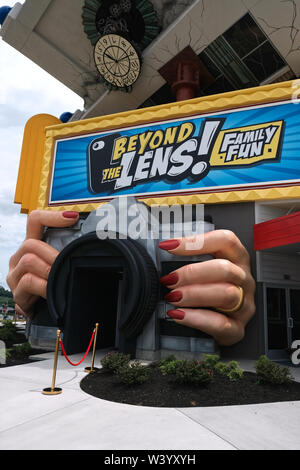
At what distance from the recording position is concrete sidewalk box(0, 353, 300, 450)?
157 inches

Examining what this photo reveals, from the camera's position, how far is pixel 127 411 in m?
5.32

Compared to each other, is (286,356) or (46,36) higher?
(46,36)

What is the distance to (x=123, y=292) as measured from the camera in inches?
387

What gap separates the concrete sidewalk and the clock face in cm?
1508

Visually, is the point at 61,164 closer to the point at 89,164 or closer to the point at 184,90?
the point at 89,164

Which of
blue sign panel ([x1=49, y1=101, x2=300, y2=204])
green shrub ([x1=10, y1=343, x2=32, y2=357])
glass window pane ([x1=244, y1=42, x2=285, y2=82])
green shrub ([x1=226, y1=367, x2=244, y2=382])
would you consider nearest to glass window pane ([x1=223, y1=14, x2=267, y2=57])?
glass window pane ([x1=244, y1=42, x2=285, y2=82])

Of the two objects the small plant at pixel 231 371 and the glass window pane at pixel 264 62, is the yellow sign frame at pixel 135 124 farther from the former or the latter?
the small plant at pixel 231 371

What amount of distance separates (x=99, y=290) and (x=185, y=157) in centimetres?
626

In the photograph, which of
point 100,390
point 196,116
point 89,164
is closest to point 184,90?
point 196,116

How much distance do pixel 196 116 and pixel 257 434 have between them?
455 inches

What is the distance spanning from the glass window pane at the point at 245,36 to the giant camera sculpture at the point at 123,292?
379 inches

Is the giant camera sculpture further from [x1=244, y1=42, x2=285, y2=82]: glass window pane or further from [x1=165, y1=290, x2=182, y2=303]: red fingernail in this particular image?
[x1=244, y1=42, x2=285, y2=82]: glass window pane

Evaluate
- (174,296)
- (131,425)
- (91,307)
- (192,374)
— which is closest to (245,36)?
(174,296)

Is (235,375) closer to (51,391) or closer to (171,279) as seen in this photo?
(171,279)
